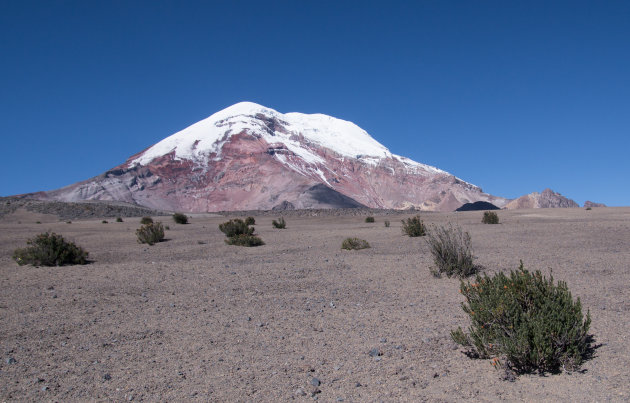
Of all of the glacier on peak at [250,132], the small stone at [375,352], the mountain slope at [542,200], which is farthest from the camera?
the glacier on peak at [250,132]

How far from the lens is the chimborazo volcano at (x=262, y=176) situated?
125m

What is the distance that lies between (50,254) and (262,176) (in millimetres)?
121436

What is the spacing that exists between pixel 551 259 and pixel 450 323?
22.3 feet

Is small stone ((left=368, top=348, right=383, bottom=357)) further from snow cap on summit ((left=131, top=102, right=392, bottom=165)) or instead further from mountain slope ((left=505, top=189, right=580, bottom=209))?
snow cap on summit ((left=131, top=102, right=392, bottom=165))

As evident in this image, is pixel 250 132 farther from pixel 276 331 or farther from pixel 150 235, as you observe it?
pixel 276 331

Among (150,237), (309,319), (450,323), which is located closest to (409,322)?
A: (450,323)

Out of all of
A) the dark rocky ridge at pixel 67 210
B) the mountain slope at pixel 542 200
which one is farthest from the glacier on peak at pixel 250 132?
the dark rocky ridge at pixel 67 210

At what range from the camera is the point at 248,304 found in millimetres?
9070

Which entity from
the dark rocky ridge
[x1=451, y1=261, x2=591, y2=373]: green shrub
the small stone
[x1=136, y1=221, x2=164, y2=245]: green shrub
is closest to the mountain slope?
the dark rocky ridge

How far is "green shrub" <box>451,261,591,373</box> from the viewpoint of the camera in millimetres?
5152

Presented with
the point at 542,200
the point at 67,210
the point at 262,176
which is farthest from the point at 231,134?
the point at 67,210

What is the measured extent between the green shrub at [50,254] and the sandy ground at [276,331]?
50 cm

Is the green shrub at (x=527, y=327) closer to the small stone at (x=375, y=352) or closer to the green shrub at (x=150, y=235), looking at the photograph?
the small stone at (x=375, y=352)

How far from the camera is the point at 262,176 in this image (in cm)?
13538
